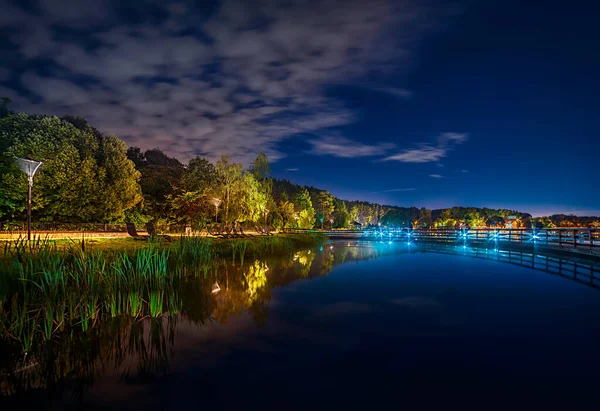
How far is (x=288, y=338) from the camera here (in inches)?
265

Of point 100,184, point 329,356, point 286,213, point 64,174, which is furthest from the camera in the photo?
point 286,213

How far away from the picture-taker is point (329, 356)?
577 centimetres

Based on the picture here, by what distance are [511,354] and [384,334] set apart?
7.18 feet

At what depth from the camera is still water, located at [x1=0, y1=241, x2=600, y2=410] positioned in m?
4.42

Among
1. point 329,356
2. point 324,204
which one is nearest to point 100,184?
point 329,356

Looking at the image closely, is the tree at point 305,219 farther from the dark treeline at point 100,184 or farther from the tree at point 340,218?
the dark treeline at point 100,184

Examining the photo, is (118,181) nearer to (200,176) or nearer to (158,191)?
(158,191)

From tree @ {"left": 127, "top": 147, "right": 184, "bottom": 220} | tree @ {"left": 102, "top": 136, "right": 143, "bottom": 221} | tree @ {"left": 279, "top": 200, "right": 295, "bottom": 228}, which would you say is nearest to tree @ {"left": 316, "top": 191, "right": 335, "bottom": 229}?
tree @ {"left": 279, "top": 200, "right": 295, "bottom": 228}

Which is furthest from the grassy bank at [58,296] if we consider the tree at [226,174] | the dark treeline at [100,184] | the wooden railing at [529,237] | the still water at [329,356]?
the tree at [226,174]

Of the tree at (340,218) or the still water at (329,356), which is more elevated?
the tree at (340,218)

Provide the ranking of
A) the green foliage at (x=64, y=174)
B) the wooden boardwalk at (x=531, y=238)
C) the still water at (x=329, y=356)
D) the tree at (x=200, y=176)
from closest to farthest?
the still water at (x=329, y=356) → the wooden boardwalk at (x=531, y=238) → the green foliage at (x=64, y=174) → the tree at (x=200, y=176)

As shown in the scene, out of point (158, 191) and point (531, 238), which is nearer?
point (531, 238)

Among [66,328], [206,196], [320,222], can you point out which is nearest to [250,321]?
[66,328]

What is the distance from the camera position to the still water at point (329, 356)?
442 cm
